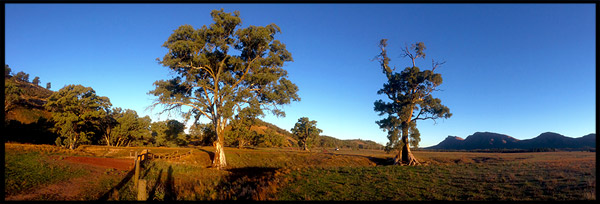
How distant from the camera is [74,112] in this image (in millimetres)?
36531

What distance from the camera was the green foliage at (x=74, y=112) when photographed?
1316 inches

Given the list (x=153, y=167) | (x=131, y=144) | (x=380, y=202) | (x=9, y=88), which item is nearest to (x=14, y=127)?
(x=9, y=88)

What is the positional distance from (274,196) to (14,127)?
52.8m

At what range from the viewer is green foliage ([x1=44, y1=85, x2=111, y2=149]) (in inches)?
1316

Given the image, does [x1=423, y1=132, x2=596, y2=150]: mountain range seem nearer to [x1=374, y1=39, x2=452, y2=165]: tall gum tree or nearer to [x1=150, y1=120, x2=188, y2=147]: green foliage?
[x1=374, y1=39, x2=452, y2=165]: tall gum tree

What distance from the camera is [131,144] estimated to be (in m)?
50.3

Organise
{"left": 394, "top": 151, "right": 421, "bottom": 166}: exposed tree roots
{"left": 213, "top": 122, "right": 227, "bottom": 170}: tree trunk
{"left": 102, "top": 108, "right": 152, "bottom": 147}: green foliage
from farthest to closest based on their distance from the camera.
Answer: {"left": 102, "top": 108, "right": 152, "bottom": 147}: green foliage, {"left": 394, "top": 151, "right": 421, "bottom": 166}: exposed tree roots, {"left": 213, "top": 122, "right": 227, "bottom": 170}: tree trunk

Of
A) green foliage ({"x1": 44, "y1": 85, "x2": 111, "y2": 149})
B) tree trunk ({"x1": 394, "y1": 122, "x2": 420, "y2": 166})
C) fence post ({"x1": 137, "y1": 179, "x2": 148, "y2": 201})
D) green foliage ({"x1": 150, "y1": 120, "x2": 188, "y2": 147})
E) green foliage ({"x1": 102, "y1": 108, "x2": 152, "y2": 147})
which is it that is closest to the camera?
fence post ({"x1": 137, "y1": 179, "x2": 148, "y2": 201})

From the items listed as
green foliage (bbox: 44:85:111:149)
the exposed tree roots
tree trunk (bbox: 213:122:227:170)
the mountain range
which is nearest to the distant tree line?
green foliage (bbox: 44:85:111:149)

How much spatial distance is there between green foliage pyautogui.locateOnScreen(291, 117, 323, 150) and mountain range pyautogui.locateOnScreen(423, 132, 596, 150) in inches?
1973

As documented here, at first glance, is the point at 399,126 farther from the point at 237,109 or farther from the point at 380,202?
the point at 380,202

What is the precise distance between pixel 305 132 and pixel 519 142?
5295 centimetres

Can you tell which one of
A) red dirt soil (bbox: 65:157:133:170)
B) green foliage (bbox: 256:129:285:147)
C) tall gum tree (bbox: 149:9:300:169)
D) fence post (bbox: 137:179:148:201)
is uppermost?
tall gum tree (bbox: 149:9:300:169)

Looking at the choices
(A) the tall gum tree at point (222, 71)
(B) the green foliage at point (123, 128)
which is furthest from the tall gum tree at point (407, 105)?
(B) the green foliage at point (123, 128)
